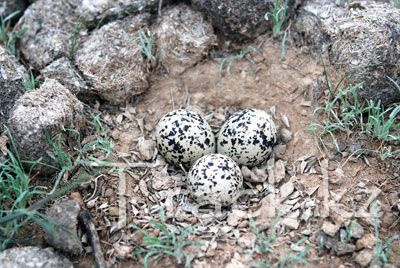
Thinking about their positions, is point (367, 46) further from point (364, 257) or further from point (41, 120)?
point (41, 120)

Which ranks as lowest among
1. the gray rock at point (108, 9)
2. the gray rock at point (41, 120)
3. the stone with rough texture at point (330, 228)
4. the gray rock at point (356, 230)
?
the gray rock at point (356, 230)

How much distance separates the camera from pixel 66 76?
3.57 meters

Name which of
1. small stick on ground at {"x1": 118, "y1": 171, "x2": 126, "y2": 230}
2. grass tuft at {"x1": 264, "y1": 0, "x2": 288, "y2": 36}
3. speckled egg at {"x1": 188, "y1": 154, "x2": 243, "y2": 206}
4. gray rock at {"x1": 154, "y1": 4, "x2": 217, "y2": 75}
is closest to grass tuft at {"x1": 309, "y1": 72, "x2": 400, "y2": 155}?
grass tuft at {"x1": 264, "y1": 0, "x2": 288, "y2": 36}

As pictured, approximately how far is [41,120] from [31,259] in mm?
871

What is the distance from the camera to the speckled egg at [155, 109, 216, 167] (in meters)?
3.23

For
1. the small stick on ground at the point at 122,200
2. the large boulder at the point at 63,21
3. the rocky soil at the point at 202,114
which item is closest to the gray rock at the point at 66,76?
the rocky soil at the point at 202,114

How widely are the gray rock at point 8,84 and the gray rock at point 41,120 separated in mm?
113

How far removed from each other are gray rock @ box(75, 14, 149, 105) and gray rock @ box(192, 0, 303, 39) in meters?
0.60

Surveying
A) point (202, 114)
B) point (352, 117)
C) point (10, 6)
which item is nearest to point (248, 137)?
point (202, 114)

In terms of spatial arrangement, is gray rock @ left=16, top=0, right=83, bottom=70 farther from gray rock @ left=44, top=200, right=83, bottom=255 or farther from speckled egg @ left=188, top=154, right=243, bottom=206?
speckled egg @ left=188, top=154, right=243, bottom=206

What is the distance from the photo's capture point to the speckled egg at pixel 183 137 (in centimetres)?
323

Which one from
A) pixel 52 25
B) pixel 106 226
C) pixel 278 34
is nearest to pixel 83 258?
pixel 106 226

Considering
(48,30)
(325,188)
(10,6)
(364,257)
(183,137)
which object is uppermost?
(10,6)

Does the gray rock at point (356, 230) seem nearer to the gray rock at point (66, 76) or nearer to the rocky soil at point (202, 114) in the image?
the rocky soil at point (202, 114)
